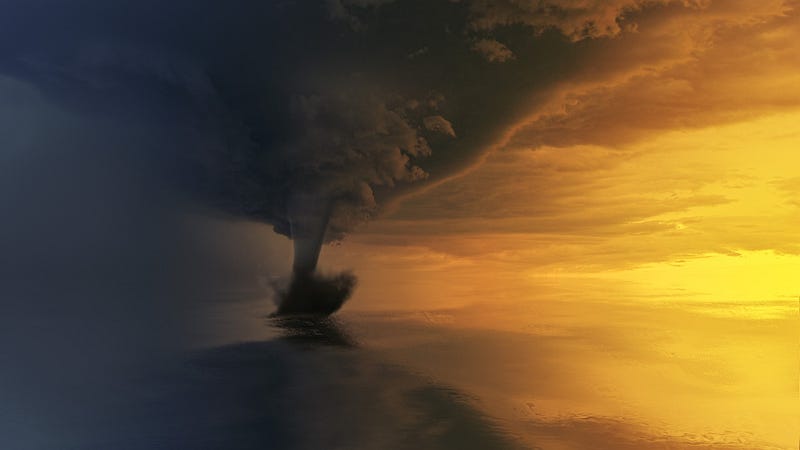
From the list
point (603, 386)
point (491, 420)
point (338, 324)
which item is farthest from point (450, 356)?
point (338, 324)

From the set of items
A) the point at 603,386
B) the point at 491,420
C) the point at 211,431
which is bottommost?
the point at 211,431

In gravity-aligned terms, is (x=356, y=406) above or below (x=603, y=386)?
A: below

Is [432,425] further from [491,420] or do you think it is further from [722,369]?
[722,369]

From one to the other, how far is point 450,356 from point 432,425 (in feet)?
39.2

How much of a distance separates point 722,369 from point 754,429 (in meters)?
9.14

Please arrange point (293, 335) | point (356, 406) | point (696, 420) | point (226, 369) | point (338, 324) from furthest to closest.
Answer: point (338, 324), point (293, 335), point (226, 369), point (356, 406), point (696, 420)

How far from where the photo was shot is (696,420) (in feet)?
63.9

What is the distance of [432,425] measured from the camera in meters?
19.7

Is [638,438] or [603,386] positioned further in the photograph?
[603,386]

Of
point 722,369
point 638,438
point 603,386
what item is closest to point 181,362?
point 603,386

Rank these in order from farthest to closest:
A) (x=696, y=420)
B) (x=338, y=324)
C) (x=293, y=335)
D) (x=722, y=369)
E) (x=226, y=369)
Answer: (x=338, y=324) < (x=293, y=335) < (x=226, y=369) < (x=722, y=369) < (x=696, y=420)

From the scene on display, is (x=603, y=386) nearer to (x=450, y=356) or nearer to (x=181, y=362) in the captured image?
(x=450, y=356)

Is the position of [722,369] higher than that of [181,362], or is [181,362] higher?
[722,369]

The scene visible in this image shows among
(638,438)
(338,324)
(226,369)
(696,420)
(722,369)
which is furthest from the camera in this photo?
(338,324)
